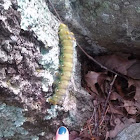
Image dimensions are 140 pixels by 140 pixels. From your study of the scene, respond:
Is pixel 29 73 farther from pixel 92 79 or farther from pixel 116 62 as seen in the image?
pixel 116 62

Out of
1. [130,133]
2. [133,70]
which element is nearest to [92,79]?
[133,70]

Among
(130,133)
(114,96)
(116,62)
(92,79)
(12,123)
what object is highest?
(116,62)

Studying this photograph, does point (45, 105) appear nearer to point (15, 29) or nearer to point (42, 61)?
point (42, 61)

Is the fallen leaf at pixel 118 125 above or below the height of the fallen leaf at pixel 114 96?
below

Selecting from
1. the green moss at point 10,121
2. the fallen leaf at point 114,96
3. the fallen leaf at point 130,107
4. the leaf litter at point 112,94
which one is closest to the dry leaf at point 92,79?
the leaf litter at point 112,94

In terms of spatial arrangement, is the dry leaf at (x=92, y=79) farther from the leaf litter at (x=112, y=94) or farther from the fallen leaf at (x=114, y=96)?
the fallen leaf at (x=114, y=96)

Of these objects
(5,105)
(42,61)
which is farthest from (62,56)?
(5,105)
